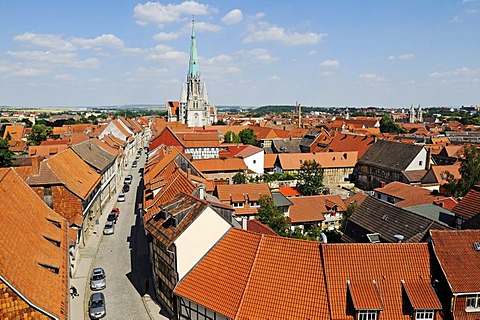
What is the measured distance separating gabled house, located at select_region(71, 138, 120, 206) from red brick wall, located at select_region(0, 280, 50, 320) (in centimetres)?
3612

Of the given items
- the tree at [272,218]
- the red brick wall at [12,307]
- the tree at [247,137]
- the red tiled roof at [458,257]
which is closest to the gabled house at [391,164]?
the tree at [272,218]

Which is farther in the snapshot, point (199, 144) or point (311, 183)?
point (199, 144)

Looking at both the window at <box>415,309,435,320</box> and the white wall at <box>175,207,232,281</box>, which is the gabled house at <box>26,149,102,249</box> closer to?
the white wall at <box>175,207,232,281</box>

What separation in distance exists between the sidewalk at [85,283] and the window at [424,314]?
1543cm

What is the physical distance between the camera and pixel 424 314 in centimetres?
2020

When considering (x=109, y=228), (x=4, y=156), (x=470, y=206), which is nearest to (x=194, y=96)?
(x=4, y=156)

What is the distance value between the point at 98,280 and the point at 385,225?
73.8 feet

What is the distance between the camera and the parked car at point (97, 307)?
26.4m

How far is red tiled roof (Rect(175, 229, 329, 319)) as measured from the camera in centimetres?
2003

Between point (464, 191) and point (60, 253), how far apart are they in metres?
46.4

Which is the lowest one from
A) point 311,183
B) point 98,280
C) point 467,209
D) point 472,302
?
point 98,280

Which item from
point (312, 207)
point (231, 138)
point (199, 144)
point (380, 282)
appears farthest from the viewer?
point (231, 138)

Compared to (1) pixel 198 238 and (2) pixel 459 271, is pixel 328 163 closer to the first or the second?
(1) pixel 198 238

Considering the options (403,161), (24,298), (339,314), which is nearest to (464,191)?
(403,161)
